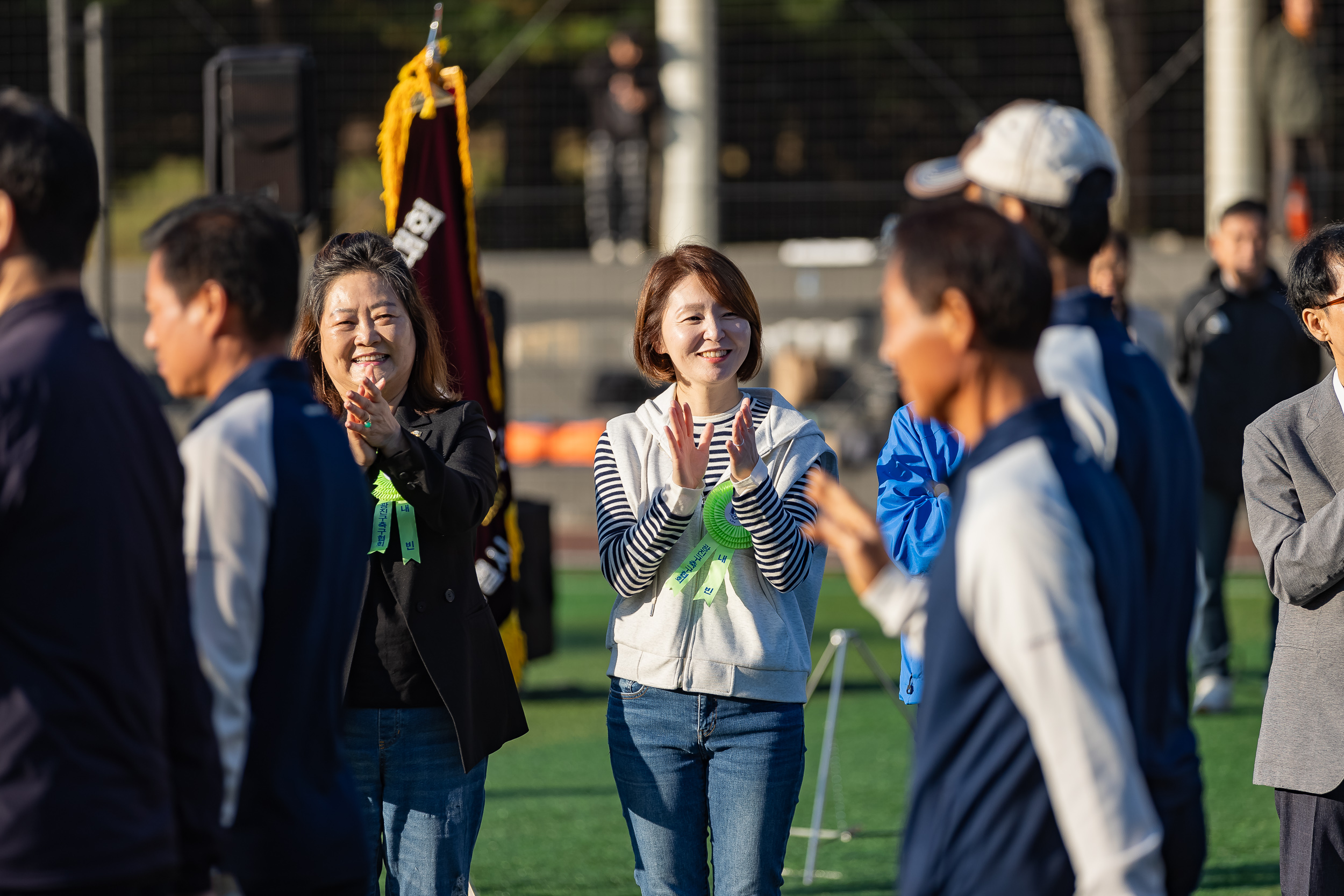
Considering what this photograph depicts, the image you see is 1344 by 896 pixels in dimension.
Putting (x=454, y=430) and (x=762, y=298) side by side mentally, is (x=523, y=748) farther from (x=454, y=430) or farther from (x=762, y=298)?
(x=762, y=298)

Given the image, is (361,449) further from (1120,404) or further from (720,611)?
(1120,404)

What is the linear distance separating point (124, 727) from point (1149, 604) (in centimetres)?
151

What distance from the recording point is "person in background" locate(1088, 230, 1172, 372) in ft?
20.5

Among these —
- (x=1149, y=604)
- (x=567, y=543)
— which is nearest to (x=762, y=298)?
(x=567, y=543)

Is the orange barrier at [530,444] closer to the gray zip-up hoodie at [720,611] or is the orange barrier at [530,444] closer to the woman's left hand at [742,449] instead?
the gray zip-up hoodie at [720,611]

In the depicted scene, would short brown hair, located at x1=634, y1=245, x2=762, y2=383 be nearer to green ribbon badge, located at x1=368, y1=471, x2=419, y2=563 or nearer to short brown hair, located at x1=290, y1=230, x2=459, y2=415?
short brown hair, located at x1=290, y1=230, x2=459, y2=415

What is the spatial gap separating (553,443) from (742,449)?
1194 cm

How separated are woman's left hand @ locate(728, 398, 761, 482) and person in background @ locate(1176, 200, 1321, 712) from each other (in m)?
5.07

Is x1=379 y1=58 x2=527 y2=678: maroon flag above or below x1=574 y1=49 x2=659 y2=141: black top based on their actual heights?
below

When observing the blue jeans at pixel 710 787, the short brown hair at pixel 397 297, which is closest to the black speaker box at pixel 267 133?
the short brown hair at pixel 397 297

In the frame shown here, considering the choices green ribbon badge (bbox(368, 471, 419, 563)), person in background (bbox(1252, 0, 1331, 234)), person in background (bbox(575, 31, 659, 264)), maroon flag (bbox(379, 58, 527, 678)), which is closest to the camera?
green ribbon badge (bbox(368, 471, 419, 563))

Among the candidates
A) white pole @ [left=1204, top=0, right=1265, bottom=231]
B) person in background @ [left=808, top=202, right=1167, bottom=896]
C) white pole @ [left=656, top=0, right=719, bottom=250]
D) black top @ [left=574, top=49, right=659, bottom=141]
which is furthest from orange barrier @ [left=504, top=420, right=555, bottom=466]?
person in background @ [left=808, top=202, right=1167, bottom=896]

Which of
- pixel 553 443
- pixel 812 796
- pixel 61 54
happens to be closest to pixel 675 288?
pixel 812 796

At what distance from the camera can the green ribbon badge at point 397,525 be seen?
3482mm
